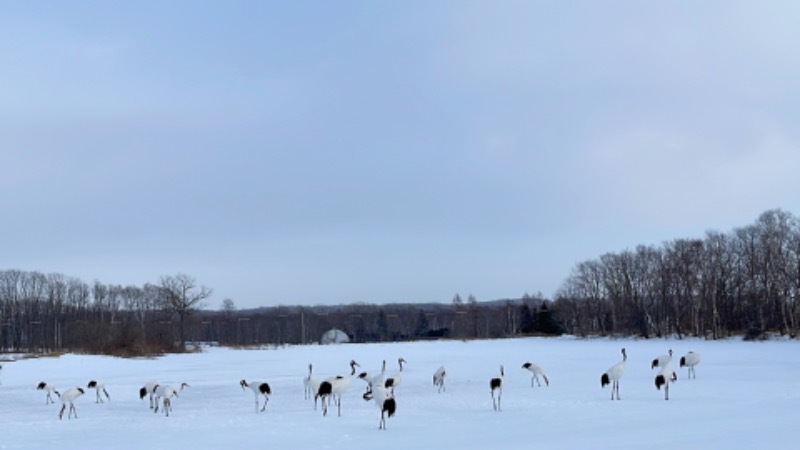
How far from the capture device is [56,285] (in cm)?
8956

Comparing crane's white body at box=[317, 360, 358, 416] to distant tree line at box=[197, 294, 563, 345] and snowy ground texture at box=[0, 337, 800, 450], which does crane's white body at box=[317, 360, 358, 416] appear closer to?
snowy ground texture at box=[0, 337, 800, 450]

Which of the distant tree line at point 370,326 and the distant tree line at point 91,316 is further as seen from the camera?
the distant tree line at point 370,326

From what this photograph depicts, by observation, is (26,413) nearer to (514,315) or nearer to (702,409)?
(702,409)

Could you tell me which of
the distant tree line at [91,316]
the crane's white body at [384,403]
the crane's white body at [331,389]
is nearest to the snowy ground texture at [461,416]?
the crane's white body at [384,403]

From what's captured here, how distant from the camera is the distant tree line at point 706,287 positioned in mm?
55438

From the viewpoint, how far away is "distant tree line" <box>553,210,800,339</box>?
2183 inches

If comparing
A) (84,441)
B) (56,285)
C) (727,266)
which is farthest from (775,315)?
(56,285)

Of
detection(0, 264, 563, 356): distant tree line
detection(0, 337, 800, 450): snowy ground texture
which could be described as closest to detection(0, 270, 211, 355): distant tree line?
detection(0, 264, 563, 356): distant tree line

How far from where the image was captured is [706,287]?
60.8 meters

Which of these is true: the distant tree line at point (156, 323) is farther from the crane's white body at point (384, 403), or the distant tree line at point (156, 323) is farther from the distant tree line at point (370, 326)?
the crane's white body at point (384, 403)

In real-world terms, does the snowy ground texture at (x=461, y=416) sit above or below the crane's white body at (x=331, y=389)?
below

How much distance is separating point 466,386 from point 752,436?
1185 centimetres

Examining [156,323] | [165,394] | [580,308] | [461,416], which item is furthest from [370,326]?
[461,416]

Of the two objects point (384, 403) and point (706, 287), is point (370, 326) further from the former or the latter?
point (384, 403)
